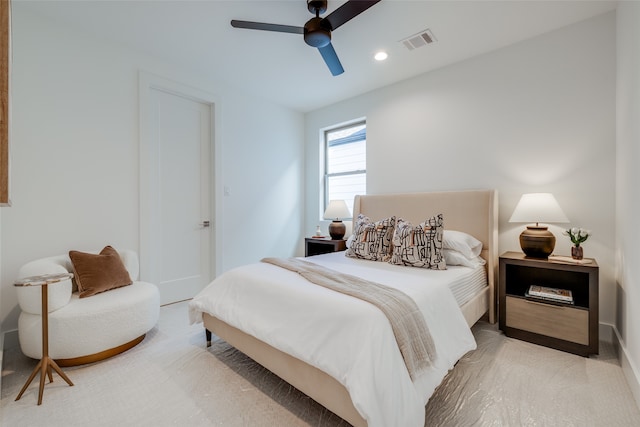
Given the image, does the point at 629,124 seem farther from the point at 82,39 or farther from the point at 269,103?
the point at 82,39

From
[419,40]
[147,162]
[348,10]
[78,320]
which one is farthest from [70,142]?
[419,40]

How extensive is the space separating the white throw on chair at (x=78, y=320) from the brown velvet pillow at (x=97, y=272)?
62mm

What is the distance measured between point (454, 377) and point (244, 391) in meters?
1.35

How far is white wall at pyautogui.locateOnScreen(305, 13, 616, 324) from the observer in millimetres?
2369

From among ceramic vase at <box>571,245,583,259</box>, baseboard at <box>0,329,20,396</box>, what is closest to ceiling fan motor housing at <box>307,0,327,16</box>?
ceramic vase at <box>571,245,583,259</box>

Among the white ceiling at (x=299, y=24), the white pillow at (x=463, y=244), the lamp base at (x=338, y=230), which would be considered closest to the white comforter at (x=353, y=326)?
the white pillow at (x=463, y=244)

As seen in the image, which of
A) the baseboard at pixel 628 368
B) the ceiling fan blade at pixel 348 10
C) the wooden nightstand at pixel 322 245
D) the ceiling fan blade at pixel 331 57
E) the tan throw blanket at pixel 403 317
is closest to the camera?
the tan throw blanket at pixel 403 317

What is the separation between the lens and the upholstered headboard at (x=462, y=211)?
8.75 feet

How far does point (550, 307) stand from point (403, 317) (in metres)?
1.66

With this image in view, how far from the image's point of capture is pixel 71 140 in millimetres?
2555

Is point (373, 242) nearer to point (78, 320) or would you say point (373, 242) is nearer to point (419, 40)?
point (419, 40)

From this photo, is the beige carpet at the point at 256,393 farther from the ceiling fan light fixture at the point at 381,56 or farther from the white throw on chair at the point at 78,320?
the ceiling fan light fixture at the point at 381,56

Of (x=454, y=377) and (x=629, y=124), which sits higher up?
(x=629, y=124)

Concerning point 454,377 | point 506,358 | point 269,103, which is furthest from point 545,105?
point 269,103
